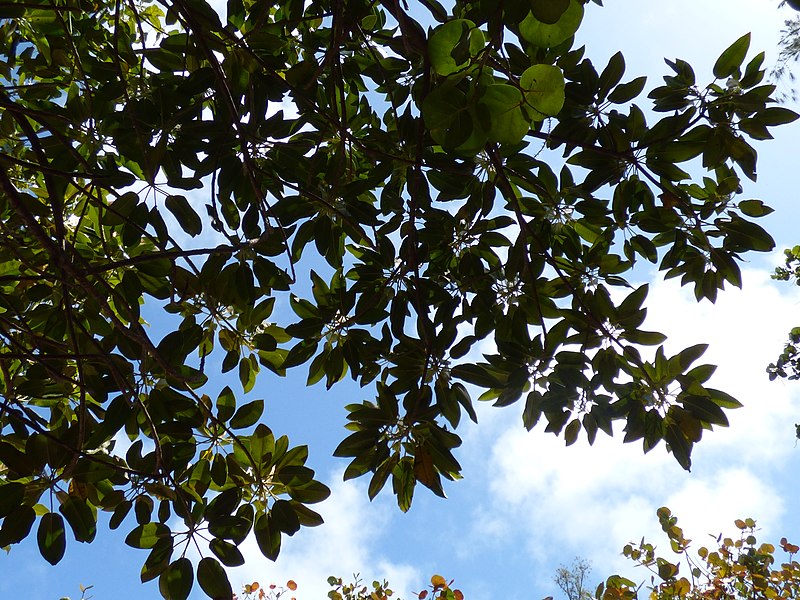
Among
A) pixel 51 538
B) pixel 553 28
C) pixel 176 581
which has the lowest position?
pixel 176 581

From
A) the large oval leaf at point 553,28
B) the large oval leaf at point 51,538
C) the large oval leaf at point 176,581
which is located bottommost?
the large oval leaf at point 176,581

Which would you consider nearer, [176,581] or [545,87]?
[545,87]

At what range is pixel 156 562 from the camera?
5.70ft

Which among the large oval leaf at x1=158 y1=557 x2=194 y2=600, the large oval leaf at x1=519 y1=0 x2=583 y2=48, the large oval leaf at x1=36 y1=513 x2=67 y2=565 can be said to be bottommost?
the large oval leaf at x1=158 y1=557 x2=194 y2=600

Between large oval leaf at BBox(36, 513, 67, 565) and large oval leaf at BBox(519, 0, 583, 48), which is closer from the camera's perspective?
large oval leaf at BBox(519, 0, 583, 48)

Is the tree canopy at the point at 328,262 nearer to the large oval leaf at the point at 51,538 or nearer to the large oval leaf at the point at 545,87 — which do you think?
the large oval leaf at the point at 51,538

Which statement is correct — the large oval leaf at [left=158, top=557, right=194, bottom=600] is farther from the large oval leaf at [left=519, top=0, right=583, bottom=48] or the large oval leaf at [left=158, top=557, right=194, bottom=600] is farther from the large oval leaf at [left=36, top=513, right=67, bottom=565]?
the large oval leaf at [left=519, top=0, right=583, bottom=48]

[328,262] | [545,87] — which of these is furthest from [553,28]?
[328,262]

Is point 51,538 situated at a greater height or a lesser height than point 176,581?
greater

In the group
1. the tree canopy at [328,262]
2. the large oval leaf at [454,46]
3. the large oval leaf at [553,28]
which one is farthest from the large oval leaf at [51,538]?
the large oval leaf at [553,28]

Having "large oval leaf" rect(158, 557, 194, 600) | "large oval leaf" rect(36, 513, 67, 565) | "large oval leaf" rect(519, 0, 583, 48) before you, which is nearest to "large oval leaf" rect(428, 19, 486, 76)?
"large oval leaf" rect(519, 0, 583, 48)

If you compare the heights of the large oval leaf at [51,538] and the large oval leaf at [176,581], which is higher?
the large oval leaf at [51,538]

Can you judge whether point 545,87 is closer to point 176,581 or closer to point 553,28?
point 553,28

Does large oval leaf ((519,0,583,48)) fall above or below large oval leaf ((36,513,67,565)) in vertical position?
above
